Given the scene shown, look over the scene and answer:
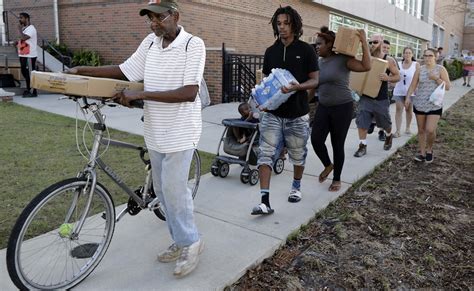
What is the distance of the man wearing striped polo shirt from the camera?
2805 mm

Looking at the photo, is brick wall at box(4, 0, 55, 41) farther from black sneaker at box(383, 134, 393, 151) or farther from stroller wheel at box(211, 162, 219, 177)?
black sneaker at box(383, 134, 393, 151)

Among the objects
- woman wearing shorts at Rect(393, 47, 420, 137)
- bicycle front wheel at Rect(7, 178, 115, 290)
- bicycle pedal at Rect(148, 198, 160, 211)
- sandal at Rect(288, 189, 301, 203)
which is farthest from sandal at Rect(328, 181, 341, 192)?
woman wearing shorts at Rect(393, 47, 420, 137)

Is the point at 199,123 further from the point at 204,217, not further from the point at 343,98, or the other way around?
the point at 343,98

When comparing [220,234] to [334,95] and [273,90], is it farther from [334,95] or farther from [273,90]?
[334,95]

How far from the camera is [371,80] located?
21.8 feet

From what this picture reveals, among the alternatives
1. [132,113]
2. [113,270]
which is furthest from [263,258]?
[132,113]

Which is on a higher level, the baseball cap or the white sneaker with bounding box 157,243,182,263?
the baseball cap

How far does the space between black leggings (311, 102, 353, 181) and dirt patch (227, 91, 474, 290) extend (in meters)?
0.49

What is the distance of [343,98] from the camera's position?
5035mm

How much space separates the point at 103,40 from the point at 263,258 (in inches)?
478

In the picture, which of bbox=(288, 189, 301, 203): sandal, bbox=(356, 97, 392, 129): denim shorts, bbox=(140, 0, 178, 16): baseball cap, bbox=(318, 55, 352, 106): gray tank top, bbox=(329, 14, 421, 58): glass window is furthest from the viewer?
bbox=(329, 14, 421, 58): glass window

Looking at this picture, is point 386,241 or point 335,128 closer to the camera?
point 386,241

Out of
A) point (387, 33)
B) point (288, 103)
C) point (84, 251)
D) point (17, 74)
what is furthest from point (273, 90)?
point (387, 33)

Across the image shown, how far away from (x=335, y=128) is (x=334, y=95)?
0.38 meters
